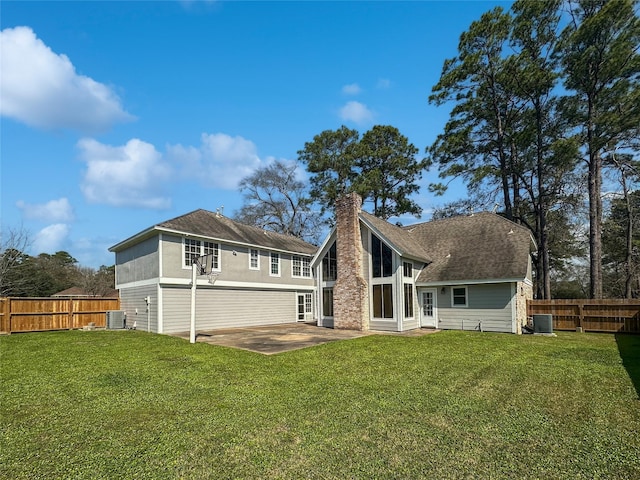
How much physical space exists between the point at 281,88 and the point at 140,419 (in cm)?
1442

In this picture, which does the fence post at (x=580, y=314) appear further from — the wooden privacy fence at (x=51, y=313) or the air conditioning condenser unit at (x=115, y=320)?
the wooden privacy fence at (x=51, y=313)

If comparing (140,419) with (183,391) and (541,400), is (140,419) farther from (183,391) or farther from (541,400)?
(541,400)

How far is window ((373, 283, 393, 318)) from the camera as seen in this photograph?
54.2 ft

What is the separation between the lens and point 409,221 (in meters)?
34.2

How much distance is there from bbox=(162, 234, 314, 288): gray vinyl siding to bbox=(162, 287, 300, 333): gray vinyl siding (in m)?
0.69

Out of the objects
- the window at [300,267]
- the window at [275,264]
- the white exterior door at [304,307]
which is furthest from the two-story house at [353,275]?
the white exterior door at [304,307]

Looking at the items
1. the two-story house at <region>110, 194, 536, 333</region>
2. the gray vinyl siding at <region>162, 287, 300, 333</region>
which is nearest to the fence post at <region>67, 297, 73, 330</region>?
the two-story house at <region>110, 194, 536, 333</region>

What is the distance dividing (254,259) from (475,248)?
12123 millimetres

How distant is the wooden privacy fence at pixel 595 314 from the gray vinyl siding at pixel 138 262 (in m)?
19.0

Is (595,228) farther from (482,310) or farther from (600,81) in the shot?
(482,310)

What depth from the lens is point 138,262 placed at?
55.9 ft

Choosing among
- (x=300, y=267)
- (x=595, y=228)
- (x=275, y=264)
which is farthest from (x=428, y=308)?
(x=595, y=228)

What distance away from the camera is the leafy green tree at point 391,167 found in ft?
109

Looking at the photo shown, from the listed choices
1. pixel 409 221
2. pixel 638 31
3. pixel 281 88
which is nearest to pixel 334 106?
pixel 281 88
